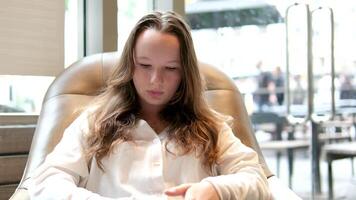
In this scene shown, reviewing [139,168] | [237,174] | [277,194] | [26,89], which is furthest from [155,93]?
[26,89]

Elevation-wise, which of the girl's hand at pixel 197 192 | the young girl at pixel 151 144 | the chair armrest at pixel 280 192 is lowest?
the chair armrest at pixel 280 192

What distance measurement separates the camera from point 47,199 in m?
1.13

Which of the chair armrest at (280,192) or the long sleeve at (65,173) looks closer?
the long sleeve at (65,173)

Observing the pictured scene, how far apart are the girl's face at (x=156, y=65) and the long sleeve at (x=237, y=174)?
22 cm

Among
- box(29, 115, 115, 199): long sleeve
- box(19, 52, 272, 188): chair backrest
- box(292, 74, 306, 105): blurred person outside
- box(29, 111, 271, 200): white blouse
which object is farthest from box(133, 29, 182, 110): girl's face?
box(292, 74, 306, 105): blurred person outside

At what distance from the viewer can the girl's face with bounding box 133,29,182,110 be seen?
1.24 metres

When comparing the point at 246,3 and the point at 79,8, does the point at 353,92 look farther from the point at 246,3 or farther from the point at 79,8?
the point at 79,8

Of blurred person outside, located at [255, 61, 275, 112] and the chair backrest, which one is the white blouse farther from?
blurred person outside, located at [255, 61, 275, 112]

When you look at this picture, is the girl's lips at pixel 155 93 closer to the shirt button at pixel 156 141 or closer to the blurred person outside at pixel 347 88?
the shirt button at pixel 156 141

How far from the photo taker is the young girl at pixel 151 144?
48.0 inches

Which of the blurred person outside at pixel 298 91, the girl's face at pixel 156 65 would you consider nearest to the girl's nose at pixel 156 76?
the girl's face at pixel 156 65

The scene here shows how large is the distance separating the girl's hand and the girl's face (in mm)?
309

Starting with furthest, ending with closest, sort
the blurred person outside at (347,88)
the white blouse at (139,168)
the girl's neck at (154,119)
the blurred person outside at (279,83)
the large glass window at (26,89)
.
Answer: the blurred person outside at (279,83) → the blurred person outside at (347,88) → the large glass window at (26,89) → the girl's neck at (154,119) → the white blouse at (139,168)

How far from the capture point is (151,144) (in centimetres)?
128
